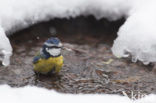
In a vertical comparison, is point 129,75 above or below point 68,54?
below

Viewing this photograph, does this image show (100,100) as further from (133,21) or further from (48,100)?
(133,21)

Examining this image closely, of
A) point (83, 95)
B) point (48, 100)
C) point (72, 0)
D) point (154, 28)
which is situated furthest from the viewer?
point (72, 0)

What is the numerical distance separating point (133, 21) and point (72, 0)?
1.12 metres

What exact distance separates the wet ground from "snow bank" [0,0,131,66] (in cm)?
13

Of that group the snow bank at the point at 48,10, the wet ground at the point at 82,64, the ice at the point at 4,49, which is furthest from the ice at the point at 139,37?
the ice at the point at 4,49

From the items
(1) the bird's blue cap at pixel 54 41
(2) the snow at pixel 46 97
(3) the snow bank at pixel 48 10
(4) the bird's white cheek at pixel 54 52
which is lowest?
(2) the snow at pixel 46 97

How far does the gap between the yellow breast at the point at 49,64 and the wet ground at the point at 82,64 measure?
120 millimetres

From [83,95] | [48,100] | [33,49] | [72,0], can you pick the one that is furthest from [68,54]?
[48,100]

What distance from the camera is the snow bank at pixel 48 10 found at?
5.80 m

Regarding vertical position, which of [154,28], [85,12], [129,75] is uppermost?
[85,12]

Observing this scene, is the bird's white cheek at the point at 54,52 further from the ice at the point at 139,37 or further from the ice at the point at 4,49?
the ice at the point at 139,37

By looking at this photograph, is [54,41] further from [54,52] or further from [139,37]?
[139,37]

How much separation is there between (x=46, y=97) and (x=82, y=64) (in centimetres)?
159

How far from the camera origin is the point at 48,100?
13.3 feet
